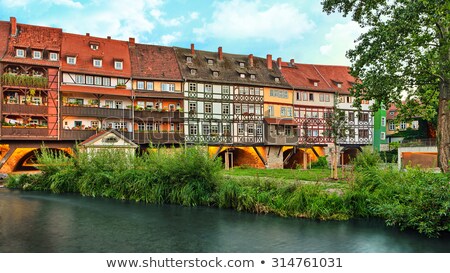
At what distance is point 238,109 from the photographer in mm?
33656

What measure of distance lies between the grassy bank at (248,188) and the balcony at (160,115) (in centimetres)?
876

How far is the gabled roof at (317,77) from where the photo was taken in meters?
36.5

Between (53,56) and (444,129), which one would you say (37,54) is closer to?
(53,56)

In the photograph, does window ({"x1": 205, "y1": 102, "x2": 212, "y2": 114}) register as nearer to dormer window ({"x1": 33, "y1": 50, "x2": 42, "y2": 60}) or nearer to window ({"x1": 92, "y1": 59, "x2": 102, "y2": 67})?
window ({"x1": 92, "y1": 59, "x2": 102, "y2": 67})

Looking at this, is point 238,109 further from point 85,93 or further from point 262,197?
point 262,197

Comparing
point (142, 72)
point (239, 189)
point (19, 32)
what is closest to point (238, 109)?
point (142, 72)

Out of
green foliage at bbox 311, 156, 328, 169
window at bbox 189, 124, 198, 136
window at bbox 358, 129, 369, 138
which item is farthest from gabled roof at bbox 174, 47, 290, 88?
window at bbox 358, 129, 369, 138

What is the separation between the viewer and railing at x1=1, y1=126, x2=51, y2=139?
25.2 metres

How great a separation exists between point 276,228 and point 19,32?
956 inches

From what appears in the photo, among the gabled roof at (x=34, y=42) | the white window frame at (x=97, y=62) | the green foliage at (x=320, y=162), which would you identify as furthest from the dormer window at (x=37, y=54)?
the green foliage at (x=320, y=162)

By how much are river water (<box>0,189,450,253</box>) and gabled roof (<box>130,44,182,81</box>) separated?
17.4 meters

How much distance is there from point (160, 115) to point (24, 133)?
8.98m

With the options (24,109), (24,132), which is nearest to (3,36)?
(24,109)

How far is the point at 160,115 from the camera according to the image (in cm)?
3033
